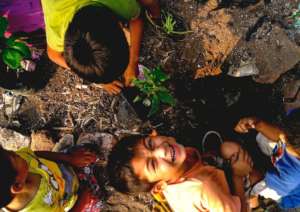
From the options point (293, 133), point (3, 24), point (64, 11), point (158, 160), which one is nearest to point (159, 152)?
point (158, 160)

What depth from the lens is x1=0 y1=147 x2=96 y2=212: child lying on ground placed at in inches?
93.3

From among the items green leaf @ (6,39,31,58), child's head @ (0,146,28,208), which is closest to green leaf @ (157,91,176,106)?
green leaf @ (6,39,31,58)

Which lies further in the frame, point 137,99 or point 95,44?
point 137,99

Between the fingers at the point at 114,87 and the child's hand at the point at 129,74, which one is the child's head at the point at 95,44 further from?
the fingers at the point at 114,87

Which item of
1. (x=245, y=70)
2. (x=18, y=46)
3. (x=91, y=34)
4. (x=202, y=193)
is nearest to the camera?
(x=91, y=34)

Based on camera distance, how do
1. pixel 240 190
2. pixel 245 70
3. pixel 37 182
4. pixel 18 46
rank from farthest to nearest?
pixel 245 70 → pixel 18 46 → pixel 240 190 → pixel 37 182

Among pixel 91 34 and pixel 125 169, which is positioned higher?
pixel 91 34

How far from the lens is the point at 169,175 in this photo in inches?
104

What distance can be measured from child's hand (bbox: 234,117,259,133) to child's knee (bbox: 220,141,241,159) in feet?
0.62

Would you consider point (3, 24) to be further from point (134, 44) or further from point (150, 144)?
point (150, 144)

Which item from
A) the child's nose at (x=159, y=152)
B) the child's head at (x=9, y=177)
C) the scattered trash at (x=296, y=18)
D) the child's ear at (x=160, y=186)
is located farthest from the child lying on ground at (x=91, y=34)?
the scattered trash at (x=296, y=18)

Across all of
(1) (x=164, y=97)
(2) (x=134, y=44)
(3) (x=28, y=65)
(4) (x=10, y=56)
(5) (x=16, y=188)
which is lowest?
(5) (x=16, y=188)

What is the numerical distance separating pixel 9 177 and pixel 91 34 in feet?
2.97

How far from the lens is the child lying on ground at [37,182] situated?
2.37 m
